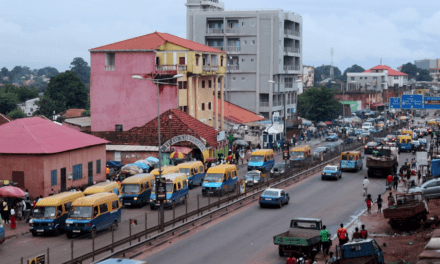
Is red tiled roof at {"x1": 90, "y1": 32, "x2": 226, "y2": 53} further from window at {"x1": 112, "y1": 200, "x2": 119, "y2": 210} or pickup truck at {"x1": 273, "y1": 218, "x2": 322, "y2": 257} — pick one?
pickup truck at {"x1": 273, "y1": 218, "x2": 322, "y2": 257}

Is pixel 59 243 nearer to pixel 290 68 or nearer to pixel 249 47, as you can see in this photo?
pixel 249 47

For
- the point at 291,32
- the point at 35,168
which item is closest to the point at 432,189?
the point at 35,168

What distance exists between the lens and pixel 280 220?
36500mm

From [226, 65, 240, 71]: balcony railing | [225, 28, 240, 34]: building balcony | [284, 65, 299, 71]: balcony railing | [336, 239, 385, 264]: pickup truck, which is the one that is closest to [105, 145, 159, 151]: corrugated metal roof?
[336, 239, 385, 264]: pickup truck

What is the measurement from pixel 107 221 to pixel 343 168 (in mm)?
31695

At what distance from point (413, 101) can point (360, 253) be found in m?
57.2

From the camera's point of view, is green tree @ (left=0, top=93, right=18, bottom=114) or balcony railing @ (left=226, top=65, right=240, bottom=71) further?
green tree @ (left=0, top=93, right=18, bottom=114)

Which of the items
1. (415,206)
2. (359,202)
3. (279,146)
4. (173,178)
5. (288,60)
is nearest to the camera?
(415,206)

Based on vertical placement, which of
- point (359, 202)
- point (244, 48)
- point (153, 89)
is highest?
point (244, 48)

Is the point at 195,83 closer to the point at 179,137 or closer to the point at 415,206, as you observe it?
the point at 179,137

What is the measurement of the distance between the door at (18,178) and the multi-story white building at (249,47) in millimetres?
63683

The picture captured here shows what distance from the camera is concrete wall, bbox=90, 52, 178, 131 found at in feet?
229

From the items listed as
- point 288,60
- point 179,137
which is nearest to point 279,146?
point 179,137

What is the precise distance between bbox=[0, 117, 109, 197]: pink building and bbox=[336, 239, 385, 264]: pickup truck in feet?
79.3
